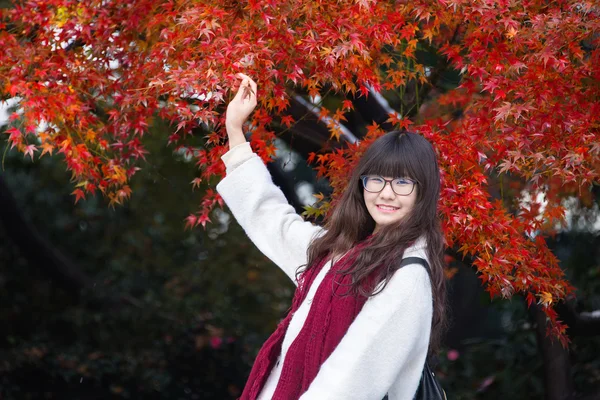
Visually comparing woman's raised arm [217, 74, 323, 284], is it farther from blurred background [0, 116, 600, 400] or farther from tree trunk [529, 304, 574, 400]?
tree trunk [529, 304, 574, 400]

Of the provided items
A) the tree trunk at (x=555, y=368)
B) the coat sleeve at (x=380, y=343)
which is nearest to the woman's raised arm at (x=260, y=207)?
the coat sleeve at (x=380, y=343)

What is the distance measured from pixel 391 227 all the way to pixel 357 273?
174mm

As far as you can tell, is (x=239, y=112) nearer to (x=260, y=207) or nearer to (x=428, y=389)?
(x=260, y=207)

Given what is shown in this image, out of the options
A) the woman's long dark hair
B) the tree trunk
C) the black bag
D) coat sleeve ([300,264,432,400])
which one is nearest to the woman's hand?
the woman's long dark hair

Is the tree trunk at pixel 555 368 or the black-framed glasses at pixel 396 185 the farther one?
the tree trunk at pixel 555 368

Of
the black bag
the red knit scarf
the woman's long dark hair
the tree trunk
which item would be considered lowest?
the tree trunk

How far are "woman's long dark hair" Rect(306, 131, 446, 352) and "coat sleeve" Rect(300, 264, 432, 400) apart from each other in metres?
0.05

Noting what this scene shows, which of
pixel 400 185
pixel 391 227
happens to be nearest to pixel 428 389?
pixel 391 227

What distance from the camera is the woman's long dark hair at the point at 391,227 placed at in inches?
74.2

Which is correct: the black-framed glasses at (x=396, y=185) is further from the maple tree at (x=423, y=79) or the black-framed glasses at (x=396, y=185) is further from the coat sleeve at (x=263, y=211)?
the maple tree at (x=423, y=79)

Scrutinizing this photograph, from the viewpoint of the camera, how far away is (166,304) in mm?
7633

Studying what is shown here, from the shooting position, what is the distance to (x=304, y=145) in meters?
4.09

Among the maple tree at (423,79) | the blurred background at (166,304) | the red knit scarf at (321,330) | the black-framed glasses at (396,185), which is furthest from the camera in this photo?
the blurred background at (166,304)

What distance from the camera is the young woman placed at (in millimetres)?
1766
